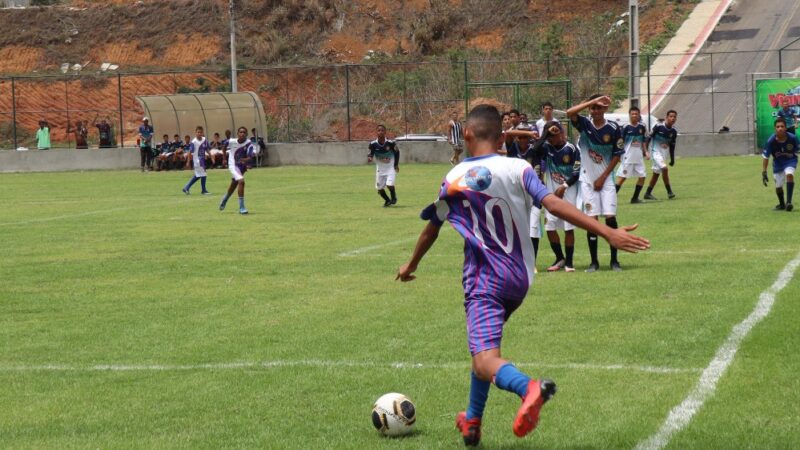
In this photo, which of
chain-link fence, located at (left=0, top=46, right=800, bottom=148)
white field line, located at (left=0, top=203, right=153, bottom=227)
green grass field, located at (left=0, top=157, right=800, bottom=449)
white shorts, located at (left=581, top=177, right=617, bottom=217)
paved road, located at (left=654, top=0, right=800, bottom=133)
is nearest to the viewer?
green grass field, located at (left=0, top=157, right=800, bottom=449)

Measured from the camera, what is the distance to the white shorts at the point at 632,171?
27016 mm

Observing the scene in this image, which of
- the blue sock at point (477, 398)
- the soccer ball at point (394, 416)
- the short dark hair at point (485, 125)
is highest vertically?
the short dark hair at point (485, 125)

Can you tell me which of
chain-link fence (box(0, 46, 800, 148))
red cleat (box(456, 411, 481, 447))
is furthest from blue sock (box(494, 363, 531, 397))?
chain-link fence (box(0, 46, 800, 148))

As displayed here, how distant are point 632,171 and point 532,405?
72.0 feet

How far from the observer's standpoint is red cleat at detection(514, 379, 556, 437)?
583 centimetres

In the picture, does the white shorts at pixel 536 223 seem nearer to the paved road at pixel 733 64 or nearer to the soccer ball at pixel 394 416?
the soccer ball at pixel 394 416

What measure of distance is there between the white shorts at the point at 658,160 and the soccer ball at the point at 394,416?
20733 mm

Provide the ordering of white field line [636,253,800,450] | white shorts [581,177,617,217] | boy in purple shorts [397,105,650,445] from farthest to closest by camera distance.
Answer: white shorts [581,177,617,217] < white field line [636,253,800,450] < boy in purple shorts [397,105,650,445]

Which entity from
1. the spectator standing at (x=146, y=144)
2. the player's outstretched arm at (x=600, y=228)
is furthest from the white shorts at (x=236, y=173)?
the spectator standing at (x=146, y=144)

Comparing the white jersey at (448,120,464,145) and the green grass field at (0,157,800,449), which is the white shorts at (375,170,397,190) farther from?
the white jersey at (448,120,464,145)

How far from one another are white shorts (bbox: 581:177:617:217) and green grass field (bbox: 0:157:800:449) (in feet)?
2.49

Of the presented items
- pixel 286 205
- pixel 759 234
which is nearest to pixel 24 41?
pixel 286 205

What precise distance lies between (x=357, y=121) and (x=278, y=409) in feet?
164

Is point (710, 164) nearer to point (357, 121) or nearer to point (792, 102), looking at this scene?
point (792, 102)
